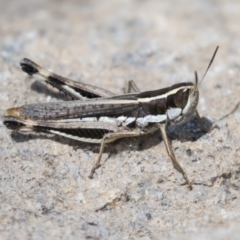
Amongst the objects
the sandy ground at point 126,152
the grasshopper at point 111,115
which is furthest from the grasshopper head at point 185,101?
the sandy ground at point 126,152

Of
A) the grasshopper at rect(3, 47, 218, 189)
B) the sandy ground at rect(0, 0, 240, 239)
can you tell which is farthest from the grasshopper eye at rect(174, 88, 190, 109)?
the sandy ground at rect(0, 0, 240, 239)

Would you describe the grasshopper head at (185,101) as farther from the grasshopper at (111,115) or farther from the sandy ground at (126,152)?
the sandy ground at (126,152)

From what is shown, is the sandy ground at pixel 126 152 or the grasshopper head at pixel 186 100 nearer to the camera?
the sandy ground at pixel 126 152

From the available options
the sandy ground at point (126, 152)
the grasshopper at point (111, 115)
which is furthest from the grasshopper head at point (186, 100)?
the sandy ground at point (126, 152)

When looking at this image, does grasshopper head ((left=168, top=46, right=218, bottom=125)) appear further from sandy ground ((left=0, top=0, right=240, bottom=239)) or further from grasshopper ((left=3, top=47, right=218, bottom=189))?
sandy ground ((left=0, top=0, right=240, bottom=239))

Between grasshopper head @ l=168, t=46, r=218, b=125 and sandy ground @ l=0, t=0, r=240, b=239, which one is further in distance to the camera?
grasshopper head @ l=168, t=46, r=218, b=125

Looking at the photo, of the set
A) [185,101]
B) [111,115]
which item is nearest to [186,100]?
[185,101]

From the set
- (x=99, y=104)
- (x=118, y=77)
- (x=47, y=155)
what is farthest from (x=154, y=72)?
(x=47, y=155)
